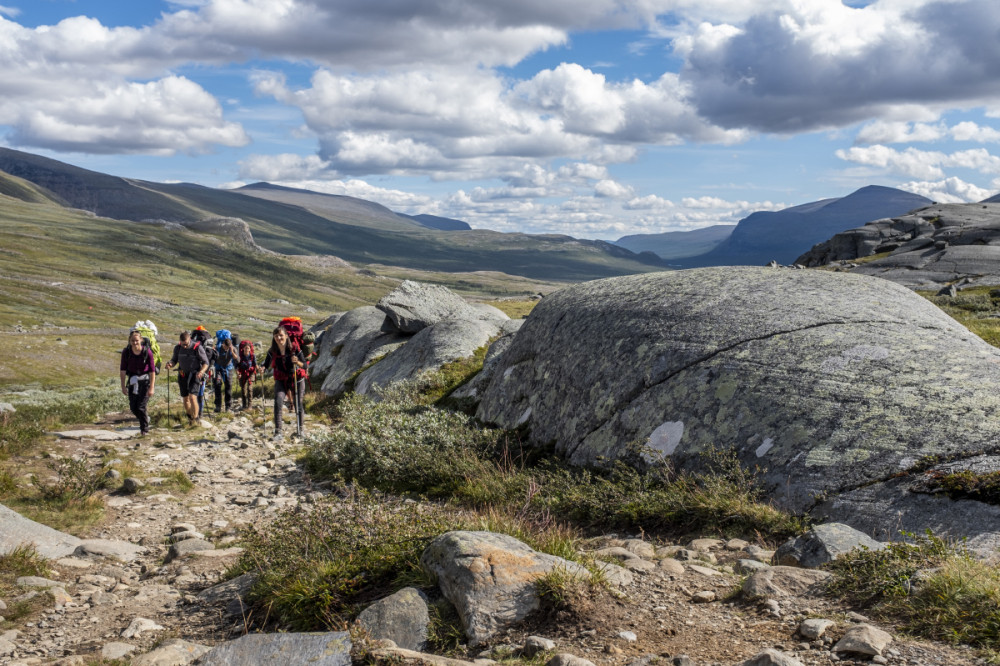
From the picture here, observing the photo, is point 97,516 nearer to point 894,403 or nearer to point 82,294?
point 894,403

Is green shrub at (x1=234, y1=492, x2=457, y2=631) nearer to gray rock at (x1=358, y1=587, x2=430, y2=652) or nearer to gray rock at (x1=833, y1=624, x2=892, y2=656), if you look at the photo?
gray rock at (x1=358, y1=587, x2=430, y2=652)

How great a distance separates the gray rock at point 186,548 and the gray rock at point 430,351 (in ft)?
35.8

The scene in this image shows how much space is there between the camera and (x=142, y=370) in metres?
17.7

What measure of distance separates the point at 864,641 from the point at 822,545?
1.96m

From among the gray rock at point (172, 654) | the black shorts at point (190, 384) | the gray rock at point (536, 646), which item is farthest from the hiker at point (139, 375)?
the gray rock at point (536, 646)

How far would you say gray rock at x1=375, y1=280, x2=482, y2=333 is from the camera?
27.3 metres

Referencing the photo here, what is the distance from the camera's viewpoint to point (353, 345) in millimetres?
30188

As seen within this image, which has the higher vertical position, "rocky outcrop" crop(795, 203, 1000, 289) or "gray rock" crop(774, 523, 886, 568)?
"rocky outcrop" crop(795, 203, 1000, 289)

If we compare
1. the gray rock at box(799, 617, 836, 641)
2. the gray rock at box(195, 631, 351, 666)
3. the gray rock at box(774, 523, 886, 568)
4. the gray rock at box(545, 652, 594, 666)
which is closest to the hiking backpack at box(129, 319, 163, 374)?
the gray rock at box(195, 631, 351, 666)

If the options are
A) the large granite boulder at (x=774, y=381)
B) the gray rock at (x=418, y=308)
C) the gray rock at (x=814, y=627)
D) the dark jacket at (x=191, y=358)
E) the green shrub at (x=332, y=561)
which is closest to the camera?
the gray rock at (x=814, y=627)

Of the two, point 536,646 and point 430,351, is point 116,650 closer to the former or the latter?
point 536,646

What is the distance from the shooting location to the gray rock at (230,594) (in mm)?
6719

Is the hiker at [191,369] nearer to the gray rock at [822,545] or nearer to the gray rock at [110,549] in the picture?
the gray rock at [110,549]

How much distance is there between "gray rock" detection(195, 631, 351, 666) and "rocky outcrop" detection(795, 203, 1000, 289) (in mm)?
75274
